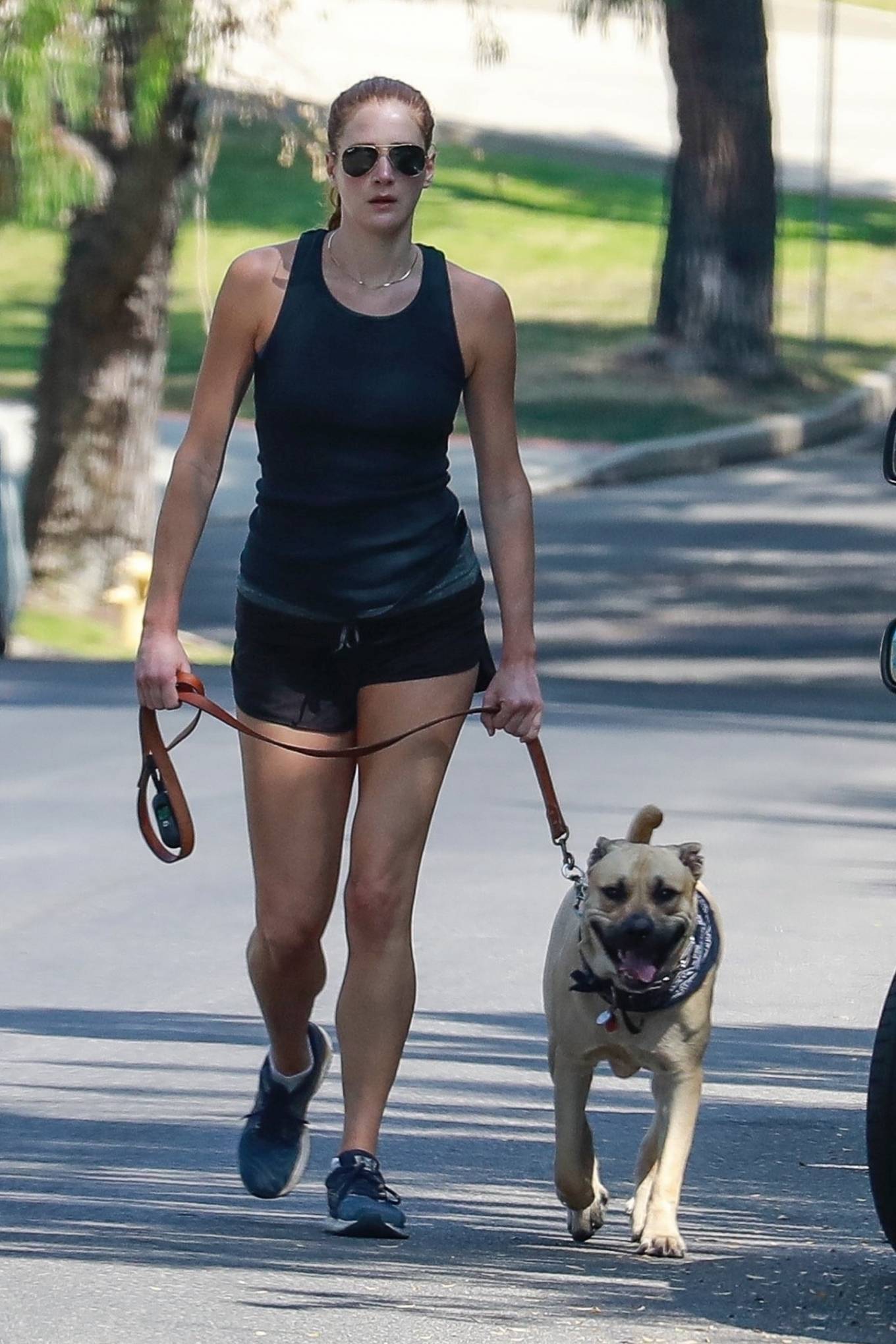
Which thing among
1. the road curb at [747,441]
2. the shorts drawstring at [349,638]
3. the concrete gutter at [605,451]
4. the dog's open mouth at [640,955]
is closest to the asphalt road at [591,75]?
the road curb at [747,441]

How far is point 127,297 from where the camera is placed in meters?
18.5

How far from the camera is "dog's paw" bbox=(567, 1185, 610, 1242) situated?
17.2 feet

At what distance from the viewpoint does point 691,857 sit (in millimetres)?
5137

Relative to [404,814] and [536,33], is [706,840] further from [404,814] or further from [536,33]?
[536,33]

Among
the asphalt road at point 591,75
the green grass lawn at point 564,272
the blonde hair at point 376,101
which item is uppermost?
the blonde hair at point 376,101

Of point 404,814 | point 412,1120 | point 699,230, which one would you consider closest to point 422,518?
point 404,814

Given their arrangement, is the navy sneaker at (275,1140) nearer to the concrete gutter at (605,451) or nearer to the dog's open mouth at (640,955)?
the dog's open mouth at (640,955)

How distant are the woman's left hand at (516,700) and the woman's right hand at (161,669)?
55 centimetres

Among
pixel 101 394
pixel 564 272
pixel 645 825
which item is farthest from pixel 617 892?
pixel 564 272

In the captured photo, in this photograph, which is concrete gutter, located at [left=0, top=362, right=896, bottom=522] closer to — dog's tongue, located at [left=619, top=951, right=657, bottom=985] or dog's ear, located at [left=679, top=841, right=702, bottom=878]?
dog's ear, located at [left=679, top=841, right=702, bottom=878]

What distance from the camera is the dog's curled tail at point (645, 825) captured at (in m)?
5.34

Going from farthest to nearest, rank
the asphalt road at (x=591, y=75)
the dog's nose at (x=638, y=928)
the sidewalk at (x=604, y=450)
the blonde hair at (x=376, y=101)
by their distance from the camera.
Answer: the asphalt road at (x=591, y=75), the sidewalk at (x=604, y=450), the blonde hair at (x=376, y=101), the dog's nose at (x=638, y=928)

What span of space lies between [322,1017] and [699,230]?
23.9m

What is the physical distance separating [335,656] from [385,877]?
41 centimetres
